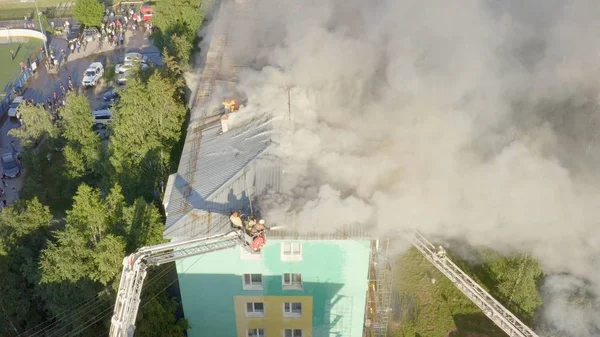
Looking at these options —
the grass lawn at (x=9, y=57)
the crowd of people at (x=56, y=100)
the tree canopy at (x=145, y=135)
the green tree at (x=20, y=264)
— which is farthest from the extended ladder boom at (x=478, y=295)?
the grass lawn at (x=9, y=57)

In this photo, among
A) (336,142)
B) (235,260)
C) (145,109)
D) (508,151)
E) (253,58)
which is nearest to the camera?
(235,260)

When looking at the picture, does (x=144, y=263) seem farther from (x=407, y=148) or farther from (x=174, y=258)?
(x=407, y=148)

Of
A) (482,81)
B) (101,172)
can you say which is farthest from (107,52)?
(482,81)

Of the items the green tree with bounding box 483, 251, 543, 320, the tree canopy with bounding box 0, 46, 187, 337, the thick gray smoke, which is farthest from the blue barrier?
the green tree with bounding box 483, 251, 543, 320

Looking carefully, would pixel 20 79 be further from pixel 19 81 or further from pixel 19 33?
pixel 19 33

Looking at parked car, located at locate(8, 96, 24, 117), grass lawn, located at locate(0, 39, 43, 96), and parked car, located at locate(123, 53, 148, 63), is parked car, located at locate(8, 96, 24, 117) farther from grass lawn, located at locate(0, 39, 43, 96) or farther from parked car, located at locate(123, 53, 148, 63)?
parked car, located at locate(123, 53, 148, 63)

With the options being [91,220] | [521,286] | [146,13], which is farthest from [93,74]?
[521,286]

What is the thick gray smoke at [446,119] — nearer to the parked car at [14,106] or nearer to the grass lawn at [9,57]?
the parked car at [14,106]

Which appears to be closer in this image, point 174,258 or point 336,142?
point 174,258
